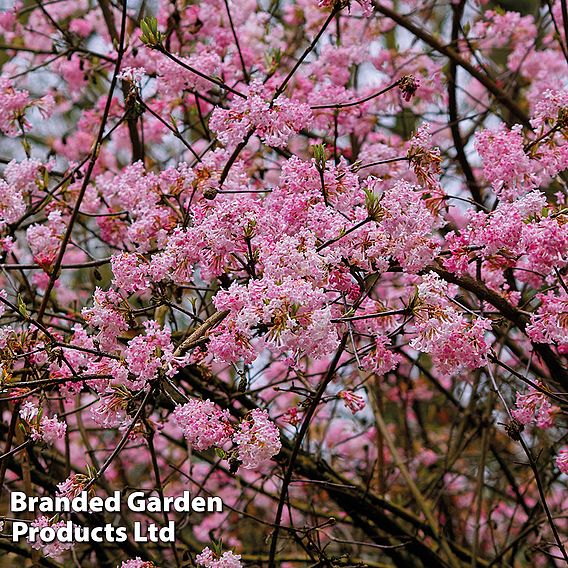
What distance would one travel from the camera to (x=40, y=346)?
2441mm

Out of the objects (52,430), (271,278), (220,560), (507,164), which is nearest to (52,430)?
(52,430)

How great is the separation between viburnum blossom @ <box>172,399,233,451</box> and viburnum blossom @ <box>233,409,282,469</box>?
4cm

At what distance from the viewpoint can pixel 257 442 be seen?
2090 millimetres

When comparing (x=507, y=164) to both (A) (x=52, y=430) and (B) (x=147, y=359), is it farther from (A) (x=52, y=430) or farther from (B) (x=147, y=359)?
(A) (x=52, y=430)

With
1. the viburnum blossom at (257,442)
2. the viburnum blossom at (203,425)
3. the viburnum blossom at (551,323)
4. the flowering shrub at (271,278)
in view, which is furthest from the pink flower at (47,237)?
the viburnum blossom at (551,323)

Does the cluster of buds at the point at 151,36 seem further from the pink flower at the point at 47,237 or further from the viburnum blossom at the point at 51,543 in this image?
the viburnum blossom at the point at 51,543

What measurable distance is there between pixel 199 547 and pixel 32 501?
141 cm

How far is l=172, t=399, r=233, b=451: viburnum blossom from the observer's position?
2.11 metres

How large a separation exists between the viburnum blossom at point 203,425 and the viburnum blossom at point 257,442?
0.04 m

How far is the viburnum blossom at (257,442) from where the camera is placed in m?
2.08

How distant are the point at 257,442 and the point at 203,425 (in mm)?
149

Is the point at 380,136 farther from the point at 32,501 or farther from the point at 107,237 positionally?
the point at 32,501

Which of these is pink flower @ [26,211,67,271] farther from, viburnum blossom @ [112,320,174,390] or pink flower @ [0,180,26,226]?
viburnum blossom @ [112,320,174,390]

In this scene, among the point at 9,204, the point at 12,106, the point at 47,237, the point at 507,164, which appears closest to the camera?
the point at 507,164
